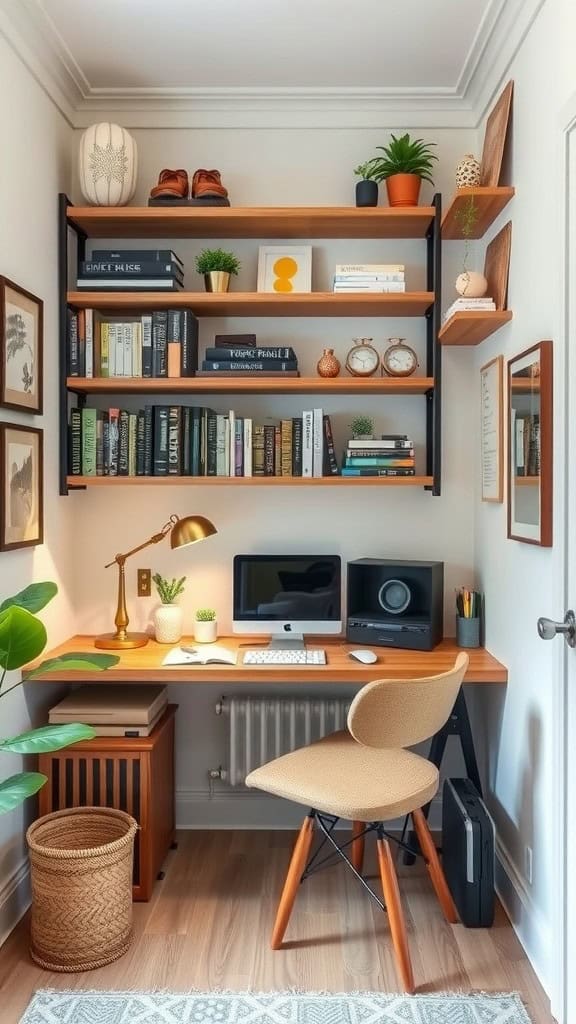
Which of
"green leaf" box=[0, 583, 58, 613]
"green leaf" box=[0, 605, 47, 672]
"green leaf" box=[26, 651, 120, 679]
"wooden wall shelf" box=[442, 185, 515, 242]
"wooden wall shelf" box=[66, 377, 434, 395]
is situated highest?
"wooden wall shelf" box=[442, 185, 515, 242]

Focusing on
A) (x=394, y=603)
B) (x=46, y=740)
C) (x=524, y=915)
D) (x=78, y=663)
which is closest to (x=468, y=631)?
(x=394, y=603)

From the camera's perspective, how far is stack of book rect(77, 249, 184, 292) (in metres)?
2.70

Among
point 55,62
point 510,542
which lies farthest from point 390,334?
point 55,62

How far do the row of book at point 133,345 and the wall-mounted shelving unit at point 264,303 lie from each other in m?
0.04

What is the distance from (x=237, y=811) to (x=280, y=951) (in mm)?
824

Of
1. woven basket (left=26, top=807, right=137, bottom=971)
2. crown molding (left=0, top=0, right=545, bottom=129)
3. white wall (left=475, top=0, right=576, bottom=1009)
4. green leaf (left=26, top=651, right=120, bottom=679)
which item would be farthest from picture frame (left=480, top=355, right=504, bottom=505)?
woven basket (left=26, top=807, right=137, bottom=971)

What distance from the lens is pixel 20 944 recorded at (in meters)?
2.24

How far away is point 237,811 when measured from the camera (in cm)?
299

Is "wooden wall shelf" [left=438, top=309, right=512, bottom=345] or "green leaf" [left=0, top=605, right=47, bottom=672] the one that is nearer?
"green leaf" [left=0, top=605, right=47, bottom=672]

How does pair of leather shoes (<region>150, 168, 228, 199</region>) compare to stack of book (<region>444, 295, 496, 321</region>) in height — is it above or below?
above

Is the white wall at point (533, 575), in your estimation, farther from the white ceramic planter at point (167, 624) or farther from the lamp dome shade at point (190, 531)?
the white ceramic planter at point (167, 624)

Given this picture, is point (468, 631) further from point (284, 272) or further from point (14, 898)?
point (14, 898)

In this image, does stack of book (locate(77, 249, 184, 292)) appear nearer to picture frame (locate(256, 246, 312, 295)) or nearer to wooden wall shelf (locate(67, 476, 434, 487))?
picture frame (locate(256, 246, 312, 295))

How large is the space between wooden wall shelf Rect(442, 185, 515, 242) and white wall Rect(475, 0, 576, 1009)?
0.06m
